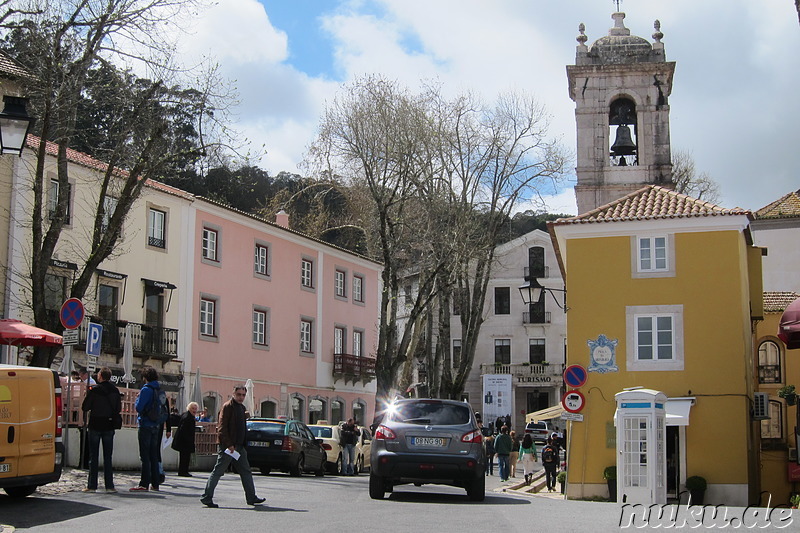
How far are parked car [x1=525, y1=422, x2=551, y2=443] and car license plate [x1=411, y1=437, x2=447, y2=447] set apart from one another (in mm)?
42736

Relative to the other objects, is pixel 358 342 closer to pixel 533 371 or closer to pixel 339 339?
pixel 339 339

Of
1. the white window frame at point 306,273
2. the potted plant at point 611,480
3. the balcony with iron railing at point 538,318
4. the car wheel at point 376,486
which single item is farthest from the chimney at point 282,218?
the car wheel at point 376,486

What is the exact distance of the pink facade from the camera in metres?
41.0

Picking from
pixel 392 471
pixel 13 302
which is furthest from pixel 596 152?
pixel 392 471

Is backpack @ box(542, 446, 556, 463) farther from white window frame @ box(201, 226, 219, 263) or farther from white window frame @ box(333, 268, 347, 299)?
white window frame @ box(333, 268, 347, 299)

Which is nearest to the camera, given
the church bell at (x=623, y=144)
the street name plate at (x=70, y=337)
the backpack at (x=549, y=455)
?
the street name plate at (x=70, y=337)

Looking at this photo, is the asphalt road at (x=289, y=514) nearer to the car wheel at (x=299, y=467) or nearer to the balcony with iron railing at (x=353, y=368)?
the car wheel at (x=299, y=467)

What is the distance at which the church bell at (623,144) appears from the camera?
40.4 meters

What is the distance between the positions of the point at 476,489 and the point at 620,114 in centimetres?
2857

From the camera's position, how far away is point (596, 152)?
1636 inches

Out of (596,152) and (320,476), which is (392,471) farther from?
(596,152)

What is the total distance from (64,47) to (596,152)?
79.2 ft

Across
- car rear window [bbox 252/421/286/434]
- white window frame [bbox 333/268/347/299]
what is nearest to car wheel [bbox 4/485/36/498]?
car rear window [bbox 252/421/286/434]

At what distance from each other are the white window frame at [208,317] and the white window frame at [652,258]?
58.7 feet
